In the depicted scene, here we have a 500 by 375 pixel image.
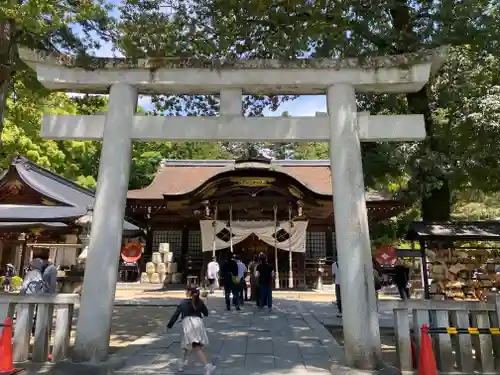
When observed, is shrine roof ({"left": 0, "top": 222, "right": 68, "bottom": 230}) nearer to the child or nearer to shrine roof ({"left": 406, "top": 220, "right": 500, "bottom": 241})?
the child

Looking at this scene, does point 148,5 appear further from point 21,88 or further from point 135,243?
point 135,243

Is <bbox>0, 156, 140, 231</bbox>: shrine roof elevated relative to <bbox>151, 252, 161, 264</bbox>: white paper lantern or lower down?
elevated

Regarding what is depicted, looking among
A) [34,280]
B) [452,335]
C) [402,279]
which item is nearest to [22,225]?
[34,280]

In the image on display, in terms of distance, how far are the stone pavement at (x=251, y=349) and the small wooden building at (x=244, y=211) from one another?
722cm

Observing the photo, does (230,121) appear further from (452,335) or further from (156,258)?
(156,258)

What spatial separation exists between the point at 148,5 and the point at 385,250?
9.32m

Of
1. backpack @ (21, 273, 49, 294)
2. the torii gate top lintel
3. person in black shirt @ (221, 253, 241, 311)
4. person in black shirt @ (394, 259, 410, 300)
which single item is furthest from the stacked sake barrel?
the torii gate top lintel

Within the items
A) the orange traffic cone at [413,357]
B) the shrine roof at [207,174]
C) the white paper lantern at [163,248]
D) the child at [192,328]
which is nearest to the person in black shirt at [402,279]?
the shrine roof at [207,174]

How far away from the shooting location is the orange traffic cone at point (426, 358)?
14.8 feet

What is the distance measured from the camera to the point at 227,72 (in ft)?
19.7

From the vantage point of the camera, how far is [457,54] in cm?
894

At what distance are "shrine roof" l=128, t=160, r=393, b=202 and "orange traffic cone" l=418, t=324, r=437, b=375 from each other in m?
10.9

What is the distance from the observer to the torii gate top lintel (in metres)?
5.89

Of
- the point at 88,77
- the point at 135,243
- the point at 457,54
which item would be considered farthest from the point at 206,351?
the point at 135,243
